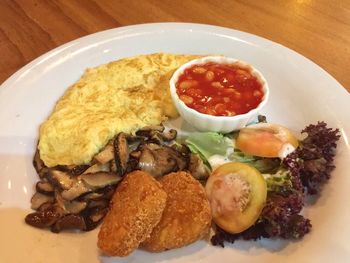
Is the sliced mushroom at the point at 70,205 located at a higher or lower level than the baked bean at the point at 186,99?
lower

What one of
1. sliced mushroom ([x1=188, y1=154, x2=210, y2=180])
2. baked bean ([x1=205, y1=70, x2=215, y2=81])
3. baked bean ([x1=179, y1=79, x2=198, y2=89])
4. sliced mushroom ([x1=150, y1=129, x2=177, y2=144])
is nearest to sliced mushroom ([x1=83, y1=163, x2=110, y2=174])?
sliced mushroom ([x1=150, y1=129, x2=177, y2=144])

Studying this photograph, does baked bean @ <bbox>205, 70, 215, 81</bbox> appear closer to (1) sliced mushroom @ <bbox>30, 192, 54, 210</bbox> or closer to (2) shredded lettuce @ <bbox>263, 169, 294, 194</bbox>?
(2) shredded lettuce @ <bbox>263, 169, 294, 194</bbox>

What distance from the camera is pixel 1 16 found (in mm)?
3971

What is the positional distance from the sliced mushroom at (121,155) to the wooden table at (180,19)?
135 cm

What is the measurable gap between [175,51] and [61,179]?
60.8 inches

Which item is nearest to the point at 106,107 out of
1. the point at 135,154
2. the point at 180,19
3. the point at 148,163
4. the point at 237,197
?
the point at 135,154

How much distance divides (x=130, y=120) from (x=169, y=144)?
0.30m

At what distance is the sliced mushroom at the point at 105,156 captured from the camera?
249 centimetres

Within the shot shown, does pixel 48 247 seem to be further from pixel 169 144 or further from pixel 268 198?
pixel 268 198

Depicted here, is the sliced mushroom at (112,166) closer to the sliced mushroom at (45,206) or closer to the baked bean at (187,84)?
the sliced mushroom at (45,206)

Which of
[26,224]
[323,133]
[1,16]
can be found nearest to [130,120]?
[26,224]

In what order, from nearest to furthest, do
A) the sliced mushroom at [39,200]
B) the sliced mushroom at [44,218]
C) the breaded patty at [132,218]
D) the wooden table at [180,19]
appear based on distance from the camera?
the breaded patty at [132,218] → the sliced mushroom at [44,218] → the sliced mushroom at [39,200] → the wooden table at [180,19]

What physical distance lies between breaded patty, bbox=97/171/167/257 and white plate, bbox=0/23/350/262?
0.56 ft

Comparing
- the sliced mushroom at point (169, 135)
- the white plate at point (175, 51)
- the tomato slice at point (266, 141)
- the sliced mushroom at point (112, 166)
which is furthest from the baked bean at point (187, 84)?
the sliced mushroom at point (112, 166)
